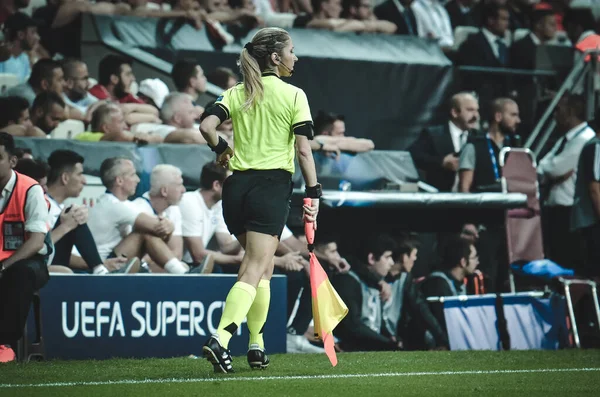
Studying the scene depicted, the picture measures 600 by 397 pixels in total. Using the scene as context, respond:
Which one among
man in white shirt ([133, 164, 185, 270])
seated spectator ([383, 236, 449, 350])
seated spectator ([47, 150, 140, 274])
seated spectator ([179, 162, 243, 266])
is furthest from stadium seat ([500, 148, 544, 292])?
seated spectator ([47, 150, 140, 274])

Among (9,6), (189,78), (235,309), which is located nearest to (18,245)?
(235,309)

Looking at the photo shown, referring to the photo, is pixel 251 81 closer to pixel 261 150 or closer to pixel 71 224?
pixel 261 150

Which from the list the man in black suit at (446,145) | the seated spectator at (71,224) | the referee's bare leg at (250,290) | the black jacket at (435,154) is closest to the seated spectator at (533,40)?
the man in black suit at (446,145)

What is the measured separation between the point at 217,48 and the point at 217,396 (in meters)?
7.81

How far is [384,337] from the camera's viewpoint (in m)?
10.6

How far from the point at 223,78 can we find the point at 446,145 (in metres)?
2.53

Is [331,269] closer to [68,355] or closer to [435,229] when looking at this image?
[435,229]

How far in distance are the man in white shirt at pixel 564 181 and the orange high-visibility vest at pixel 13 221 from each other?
5.95m

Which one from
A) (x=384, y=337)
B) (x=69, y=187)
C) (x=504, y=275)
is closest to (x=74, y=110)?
(x=69, y=187)

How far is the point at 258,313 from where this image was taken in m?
7.20

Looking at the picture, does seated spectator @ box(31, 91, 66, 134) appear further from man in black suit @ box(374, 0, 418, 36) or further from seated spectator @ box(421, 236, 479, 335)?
man in black suit @ box(374, 0, 418, 36)

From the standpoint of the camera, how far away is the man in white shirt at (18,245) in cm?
802

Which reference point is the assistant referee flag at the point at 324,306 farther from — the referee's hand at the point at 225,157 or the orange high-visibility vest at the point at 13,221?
the orange high-visibility vest at the point at 13,221

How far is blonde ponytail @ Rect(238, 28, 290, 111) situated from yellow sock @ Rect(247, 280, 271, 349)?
1150mm
